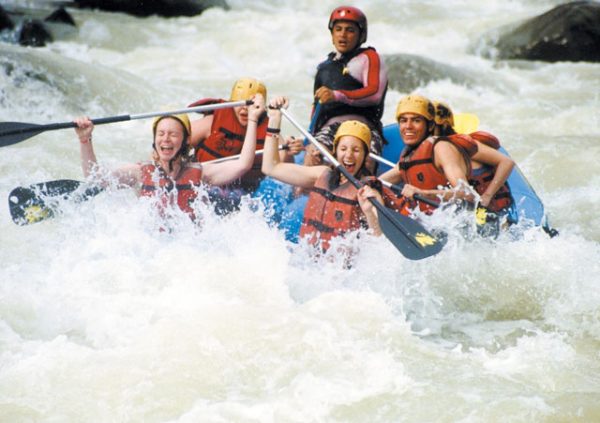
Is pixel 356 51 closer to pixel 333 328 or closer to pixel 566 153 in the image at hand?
pixel 333 328

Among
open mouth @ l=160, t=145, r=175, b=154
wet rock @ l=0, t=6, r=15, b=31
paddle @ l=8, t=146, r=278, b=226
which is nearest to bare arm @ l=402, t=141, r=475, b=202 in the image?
open mouth @ l=160, t=145, r=175, b=154

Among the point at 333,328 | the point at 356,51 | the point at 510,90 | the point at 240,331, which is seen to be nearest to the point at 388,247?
the point at 333,328

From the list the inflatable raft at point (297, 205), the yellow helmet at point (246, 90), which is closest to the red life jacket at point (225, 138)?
the yellow helmet at point (246, 90)

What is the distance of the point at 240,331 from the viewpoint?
13.8ft

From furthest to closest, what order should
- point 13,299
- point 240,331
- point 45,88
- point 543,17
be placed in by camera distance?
point 543,17 < point 45,88 < point 13,299 < point 240,331

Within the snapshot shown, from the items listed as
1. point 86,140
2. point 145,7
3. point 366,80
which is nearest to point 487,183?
point 366,80

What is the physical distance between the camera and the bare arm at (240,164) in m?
5.00

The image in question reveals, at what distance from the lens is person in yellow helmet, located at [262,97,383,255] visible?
4645mm

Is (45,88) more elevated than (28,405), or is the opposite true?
(45,88)

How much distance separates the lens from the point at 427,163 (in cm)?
496

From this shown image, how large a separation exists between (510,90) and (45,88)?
5.43 metres

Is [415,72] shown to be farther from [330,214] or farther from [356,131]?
[330,214]

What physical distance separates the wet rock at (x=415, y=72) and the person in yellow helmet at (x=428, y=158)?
18.9 feet

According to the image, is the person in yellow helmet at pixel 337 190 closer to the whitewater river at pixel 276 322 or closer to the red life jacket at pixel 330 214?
the red life jacket at pixel 330 214
